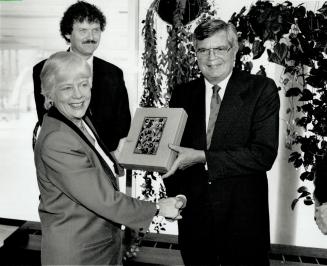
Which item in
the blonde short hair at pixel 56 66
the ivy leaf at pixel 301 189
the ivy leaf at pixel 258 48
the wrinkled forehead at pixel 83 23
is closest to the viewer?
the blonde short hair at pixel 56 66

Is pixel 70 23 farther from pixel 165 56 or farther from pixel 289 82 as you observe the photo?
pixel 289 82

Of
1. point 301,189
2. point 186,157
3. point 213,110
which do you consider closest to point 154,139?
point 186,157

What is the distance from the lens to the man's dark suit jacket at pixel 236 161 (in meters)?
1.97

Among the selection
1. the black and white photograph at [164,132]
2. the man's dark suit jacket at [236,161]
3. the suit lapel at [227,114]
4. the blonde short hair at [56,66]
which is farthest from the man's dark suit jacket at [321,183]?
the blonde short hair at [56,66]

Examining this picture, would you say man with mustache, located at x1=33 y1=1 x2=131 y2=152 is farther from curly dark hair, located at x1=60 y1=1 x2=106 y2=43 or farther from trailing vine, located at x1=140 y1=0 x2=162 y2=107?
trailing vine, located at x1=140 y1=0 x2=162 y2=107

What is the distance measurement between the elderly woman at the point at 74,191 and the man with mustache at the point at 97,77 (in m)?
1.47

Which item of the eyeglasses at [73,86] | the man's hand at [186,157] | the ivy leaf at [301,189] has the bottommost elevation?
the ivy leaf at [301,189]

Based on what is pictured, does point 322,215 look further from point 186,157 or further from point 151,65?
point 151,65

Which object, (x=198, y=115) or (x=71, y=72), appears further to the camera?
(x=198, y=115)

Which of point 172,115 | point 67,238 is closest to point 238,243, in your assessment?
point 172,115

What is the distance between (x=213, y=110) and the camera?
2100 millimetres

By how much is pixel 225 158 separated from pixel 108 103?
1520mm

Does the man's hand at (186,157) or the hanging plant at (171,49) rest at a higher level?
the hanging plant at (171,49)

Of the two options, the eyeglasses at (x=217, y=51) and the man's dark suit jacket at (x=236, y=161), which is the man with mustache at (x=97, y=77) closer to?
the man's dark suit jacket at (x=236, y=161)
